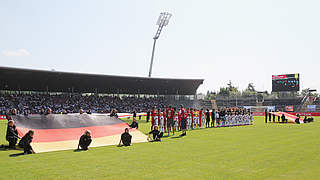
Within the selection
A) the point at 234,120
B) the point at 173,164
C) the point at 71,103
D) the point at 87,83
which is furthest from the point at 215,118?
the point at 71,103

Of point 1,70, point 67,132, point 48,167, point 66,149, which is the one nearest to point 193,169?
point 48,167

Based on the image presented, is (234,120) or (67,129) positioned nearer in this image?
(67,129)

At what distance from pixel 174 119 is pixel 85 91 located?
4041 cm

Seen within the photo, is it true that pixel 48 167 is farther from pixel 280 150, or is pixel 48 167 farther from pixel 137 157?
pixel 280 150

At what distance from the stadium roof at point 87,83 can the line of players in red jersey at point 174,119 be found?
2828cm

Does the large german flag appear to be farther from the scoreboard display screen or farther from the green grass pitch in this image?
the scoreboard display screen

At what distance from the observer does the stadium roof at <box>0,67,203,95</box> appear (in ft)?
148

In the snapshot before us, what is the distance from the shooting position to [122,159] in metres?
9.73

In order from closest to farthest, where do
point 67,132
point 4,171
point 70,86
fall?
1. point 4,171
2. point 67,132
3. point 70,86

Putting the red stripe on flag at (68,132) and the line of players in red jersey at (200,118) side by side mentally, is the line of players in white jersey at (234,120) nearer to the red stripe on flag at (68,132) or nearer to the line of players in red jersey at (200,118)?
the line of players in red jersey at (200,118)

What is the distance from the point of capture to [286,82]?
190ft

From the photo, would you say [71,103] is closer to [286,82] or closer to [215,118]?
[215,118]

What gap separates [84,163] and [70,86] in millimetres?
46075

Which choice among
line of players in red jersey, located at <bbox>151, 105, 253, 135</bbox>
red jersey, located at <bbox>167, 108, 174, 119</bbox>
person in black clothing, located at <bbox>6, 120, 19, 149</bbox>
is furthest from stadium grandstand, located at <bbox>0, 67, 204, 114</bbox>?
person in black clothing, located at <bbox>6, 120, 19, 149</bbox>
